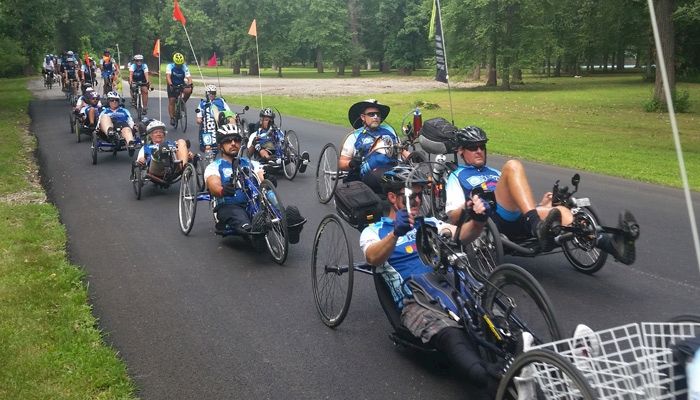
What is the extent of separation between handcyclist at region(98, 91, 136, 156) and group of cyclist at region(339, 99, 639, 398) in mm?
9534

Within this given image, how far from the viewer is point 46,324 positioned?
520 centimetres

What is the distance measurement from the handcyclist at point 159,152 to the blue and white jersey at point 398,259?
6.53 metres

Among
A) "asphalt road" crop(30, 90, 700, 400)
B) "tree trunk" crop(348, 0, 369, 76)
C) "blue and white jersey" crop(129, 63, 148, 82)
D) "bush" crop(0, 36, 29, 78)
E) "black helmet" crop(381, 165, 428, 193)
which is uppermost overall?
"tree trunk" crop(348, 0, 369, 76)

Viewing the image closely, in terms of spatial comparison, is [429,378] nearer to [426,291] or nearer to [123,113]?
[426,291]

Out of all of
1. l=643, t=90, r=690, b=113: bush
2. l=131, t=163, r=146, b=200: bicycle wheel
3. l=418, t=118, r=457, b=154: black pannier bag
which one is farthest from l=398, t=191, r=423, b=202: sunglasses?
l=643, t=90, r=690, b=113: bush

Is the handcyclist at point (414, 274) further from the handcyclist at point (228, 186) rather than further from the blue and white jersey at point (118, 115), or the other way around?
the blue and white jersey at point (118, 115)

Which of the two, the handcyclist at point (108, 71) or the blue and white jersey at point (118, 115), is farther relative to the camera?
the handcyclist at point (108, 71)

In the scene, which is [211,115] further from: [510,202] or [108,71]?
[108,71]

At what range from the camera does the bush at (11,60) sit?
42375 mm

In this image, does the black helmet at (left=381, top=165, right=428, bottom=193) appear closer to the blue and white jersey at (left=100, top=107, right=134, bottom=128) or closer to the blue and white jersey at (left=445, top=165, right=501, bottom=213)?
the blue and white jersey at (left=445, top=165, right=501, bottom=213)

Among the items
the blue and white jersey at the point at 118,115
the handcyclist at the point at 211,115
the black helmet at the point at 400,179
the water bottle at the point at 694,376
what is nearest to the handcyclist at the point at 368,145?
the black helmet at the point at 400,179

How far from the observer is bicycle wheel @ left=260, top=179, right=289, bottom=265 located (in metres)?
6.72

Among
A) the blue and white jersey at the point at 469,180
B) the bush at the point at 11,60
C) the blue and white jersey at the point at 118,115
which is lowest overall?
the blue and white jersey at the point at 469,180

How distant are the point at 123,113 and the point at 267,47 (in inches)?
2249
